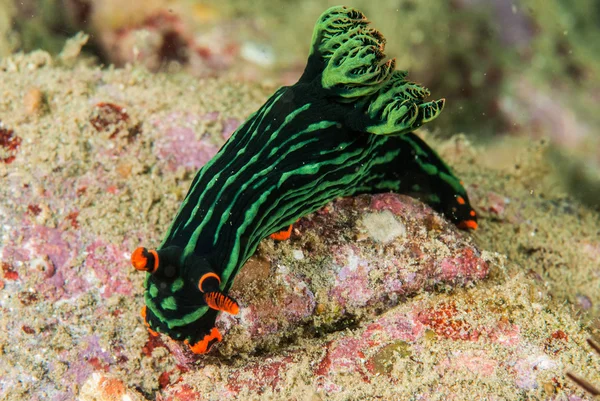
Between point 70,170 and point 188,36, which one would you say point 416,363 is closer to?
point 70,170

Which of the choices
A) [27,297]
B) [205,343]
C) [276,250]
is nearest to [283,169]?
[276,250]

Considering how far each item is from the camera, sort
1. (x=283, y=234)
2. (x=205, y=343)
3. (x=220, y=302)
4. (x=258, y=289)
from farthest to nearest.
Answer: (x=283, y=234) < (x=258, y=289) < (x=205, y=343) < (x=220, y=302)

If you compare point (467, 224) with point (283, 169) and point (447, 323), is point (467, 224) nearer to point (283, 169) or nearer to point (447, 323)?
point (447, 323)

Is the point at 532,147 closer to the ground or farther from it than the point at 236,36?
farther from it

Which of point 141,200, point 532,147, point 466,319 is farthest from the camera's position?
point 532,147

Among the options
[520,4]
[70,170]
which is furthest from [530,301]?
[520,4]

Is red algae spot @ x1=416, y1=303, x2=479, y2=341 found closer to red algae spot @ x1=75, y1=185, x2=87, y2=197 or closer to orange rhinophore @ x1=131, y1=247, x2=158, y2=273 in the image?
orange rhinophore @ x1=131, y1=247, x2=158, y2=273
